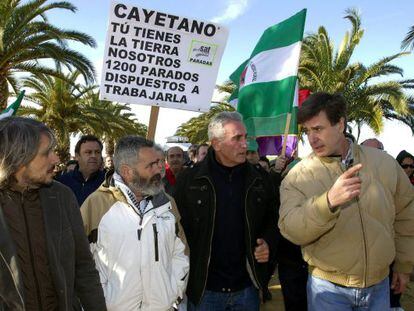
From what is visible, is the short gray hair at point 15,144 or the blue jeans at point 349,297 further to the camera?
the blue jeans at point 349,297

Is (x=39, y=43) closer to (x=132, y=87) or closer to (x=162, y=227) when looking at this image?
(x=132, y=87)

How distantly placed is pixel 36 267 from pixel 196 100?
→ 241 centimetres

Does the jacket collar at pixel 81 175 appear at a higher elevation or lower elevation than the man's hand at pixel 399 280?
higher

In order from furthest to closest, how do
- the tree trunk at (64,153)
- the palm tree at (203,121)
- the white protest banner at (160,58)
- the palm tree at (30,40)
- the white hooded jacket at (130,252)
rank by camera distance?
1. the palm tree at (203,121)
2. the tree trunk at (64,153)
3. the palm tree at (30,40)
4. the white protest banner at (160,58)
5. the white hooded jacket at (130,252)

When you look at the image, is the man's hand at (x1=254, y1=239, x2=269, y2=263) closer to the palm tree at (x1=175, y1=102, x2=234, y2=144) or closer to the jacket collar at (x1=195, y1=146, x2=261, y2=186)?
the jacket collar at (x1=195, y1=146, x2=261, y2=186)

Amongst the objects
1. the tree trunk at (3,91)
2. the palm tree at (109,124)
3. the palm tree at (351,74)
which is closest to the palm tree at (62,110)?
the palm tree at (109,124)

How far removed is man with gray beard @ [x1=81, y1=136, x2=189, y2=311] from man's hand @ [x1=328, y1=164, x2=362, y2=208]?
1021 millimetres

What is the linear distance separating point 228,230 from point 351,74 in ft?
54.9

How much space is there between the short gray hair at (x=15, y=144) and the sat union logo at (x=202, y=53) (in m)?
2.20

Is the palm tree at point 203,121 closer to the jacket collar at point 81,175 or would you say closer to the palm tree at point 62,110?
the palm tree at point 62,110

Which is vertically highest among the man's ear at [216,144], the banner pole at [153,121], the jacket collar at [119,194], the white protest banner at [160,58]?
the white protest banner at [160,58]

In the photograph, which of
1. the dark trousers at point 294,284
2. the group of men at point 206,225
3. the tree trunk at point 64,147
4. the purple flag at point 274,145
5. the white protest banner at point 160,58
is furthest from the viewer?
the tree trunk at point 64,147

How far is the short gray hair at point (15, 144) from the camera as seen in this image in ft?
6.63

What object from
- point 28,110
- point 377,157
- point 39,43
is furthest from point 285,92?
point 28,110
